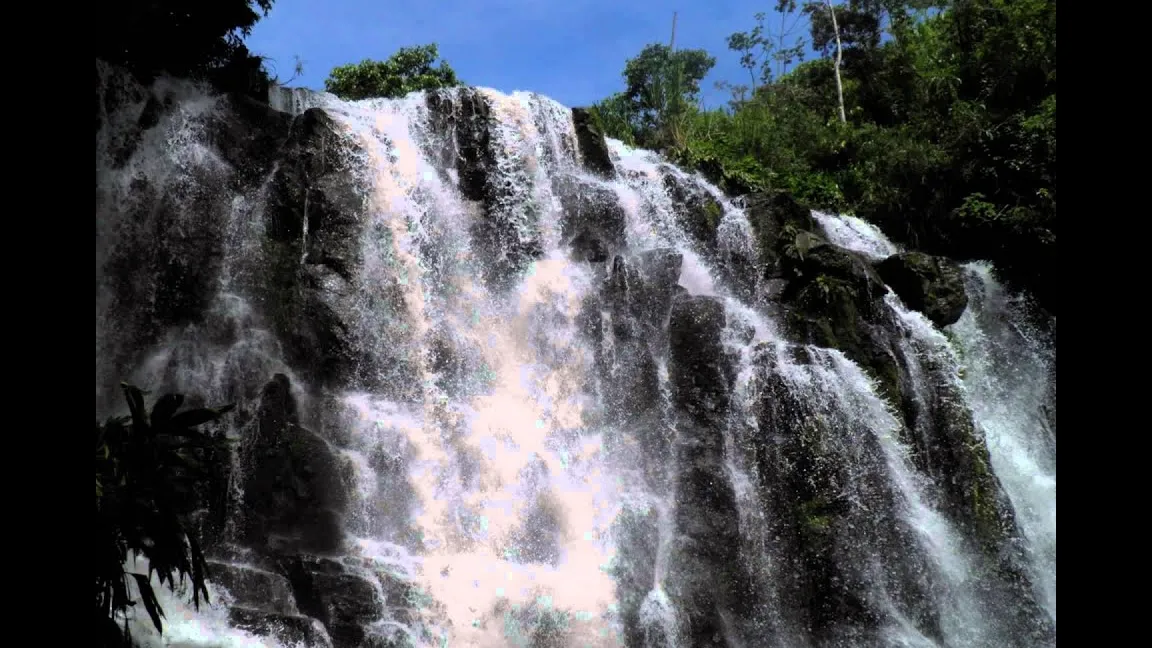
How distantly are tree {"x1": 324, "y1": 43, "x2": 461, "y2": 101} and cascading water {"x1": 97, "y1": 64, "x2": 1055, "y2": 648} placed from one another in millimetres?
13442

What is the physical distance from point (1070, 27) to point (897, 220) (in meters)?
17.4

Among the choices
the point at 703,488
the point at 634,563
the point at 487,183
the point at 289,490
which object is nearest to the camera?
the point at 289,490

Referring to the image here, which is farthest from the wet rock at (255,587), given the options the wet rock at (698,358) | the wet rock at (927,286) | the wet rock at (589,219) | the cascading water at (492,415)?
the wet rock at (927,286)

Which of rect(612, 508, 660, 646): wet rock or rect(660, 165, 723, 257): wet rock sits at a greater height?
rect(660, 165, 723, 257): wet rock

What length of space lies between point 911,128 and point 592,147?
1013 cm

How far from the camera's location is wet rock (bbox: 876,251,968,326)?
1366cm

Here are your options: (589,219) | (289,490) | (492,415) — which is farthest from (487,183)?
(289,490)

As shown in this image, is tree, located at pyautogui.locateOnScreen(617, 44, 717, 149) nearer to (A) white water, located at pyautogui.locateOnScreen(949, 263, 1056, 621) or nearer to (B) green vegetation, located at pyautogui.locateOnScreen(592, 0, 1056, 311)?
(B) green vegetation, located at pyautogui.locateOnScreen(592, 0, 1056, 311)

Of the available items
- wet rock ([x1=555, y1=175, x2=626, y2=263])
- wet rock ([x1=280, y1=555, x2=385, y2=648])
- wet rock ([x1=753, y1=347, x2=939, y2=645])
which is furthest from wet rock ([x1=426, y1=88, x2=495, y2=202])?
wet rock ([x1=280, y1=555, x2=385, y2=648])

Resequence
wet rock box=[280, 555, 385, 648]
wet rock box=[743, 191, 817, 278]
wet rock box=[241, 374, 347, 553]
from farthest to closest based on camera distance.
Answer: wet rock box=[743, 191, 817, 278] < wet rock box=[241, 374, 347, 553] < wet rock box=[280, 555, 385, 648]

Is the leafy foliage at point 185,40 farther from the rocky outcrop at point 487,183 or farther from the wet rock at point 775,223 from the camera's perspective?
the wet rock at point 775,223

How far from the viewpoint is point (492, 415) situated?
10.8m

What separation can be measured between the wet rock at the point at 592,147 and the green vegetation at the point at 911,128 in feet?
3.09

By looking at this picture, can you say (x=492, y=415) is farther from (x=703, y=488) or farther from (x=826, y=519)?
(x=826, y=519)
